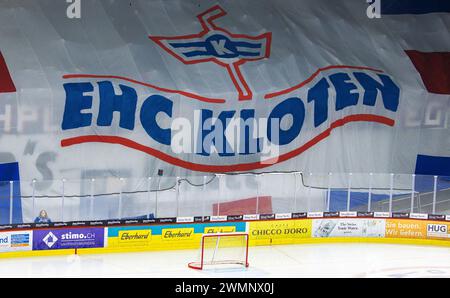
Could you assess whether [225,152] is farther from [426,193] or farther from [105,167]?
[426,193]

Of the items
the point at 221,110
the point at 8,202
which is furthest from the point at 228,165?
the point at 8,202

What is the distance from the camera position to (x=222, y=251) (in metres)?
23.0

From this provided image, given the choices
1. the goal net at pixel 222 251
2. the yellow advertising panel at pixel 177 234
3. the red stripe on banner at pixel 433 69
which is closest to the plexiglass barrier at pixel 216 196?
the yellow advertising panel at pixel 177 234

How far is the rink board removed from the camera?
23.2 meters

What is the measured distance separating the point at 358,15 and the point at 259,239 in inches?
459

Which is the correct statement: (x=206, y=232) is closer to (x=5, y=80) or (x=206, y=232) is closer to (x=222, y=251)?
(x=222, y=251)

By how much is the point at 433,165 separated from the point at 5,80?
1684cm

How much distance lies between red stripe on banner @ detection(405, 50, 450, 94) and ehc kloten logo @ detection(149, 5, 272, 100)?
20.5 feet

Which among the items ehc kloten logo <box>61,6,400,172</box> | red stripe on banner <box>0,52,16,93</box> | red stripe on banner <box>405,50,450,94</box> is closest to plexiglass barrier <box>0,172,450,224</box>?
ehc kloten logo <box>61,6,400,172</box>

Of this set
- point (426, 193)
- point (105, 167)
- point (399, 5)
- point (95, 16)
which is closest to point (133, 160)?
point (105, 167)

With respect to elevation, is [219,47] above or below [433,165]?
above

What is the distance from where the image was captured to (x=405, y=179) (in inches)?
1098

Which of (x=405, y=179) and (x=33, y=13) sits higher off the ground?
(x=33, y=13)

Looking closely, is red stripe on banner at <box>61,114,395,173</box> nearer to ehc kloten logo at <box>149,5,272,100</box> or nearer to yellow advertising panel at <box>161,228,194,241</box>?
ehc kloten logo at <box>149,5,272,100</box>
